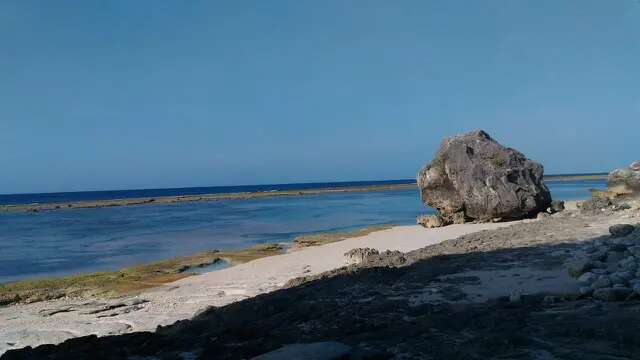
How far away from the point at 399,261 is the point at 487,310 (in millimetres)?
6396

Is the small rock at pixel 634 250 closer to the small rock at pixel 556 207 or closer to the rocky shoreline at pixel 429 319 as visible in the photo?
the rocky shoreline at pixel 429 319

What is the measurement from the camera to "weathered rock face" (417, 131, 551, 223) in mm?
24000

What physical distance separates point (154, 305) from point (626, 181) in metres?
18.9

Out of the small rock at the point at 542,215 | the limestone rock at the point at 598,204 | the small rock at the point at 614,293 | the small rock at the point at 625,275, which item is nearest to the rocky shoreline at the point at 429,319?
the small rock at the point at 614,293

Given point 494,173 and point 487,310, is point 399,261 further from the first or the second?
point 494,173

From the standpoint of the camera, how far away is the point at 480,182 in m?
24.2

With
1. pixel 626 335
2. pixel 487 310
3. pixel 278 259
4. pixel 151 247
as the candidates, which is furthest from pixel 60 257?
pixel 626 335

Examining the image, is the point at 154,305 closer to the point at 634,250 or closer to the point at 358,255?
the point at 358,255

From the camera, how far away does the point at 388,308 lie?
873cm

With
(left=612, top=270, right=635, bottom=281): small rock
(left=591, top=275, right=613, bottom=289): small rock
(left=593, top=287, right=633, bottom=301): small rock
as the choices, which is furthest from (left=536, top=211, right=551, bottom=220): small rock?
(left=593, top=287, right=633, bottom=301): small rock

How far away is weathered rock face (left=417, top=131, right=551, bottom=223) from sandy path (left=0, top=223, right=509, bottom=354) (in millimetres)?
5733

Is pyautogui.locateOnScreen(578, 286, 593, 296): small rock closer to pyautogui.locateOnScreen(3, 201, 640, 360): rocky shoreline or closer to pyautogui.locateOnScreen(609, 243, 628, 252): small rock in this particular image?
pyautogui.locateOnScreen(3, 201, 640, 360): rocky shoreline

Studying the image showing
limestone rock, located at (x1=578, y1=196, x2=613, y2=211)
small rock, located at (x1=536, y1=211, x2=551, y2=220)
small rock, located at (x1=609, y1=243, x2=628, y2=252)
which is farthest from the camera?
small rock, located at (x1=536, y1=211, x2=551, y2=220)

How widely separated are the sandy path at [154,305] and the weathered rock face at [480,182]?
18.8 ft
